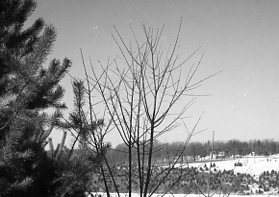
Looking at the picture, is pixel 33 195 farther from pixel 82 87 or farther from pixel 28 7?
pixel 28 7

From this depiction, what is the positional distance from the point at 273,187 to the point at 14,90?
2088cm

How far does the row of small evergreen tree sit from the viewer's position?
9.81 ft

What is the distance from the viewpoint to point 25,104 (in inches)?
119

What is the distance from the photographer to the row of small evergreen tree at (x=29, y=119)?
9.81ft

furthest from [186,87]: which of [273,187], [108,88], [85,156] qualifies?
[273,187]

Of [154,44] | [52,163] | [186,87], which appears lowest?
[52,163]

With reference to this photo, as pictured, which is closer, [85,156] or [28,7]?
[85,156]

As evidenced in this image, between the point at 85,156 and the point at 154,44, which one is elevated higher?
the point at 154,44

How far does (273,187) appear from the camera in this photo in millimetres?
20766

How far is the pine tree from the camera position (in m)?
2.98

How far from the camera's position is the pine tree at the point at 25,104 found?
2.98 m

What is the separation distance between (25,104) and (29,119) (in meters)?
0.25

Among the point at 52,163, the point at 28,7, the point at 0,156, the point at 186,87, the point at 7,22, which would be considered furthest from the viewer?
the point at 28,7

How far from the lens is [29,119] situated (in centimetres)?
321
